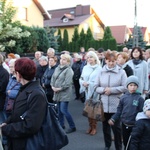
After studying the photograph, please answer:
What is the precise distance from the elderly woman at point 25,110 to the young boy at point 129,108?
1833 millimetres

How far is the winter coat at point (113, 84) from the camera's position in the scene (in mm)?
4965

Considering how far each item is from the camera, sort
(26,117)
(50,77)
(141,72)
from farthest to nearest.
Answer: (50,77), (141,72), (26,117)

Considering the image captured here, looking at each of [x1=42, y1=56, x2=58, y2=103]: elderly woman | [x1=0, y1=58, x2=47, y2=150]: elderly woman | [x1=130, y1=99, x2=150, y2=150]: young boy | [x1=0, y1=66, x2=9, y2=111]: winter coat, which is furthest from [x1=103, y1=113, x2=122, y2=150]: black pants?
[x1=0, y1=58, x2=47, y2=150]: elderly woman

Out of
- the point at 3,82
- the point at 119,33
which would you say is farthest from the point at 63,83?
the point at 119,33

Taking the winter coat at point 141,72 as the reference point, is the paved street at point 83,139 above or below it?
below

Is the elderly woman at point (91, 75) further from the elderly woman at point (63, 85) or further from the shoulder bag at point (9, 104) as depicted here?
the shoulder bag at point (9, 104)

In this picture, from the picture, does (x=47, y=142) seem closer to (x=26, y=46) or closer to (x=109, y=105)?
(x=109, y=105)

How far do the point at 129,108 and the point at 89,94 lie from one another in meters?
1.99

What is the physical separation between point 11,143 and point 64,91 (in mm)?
3459

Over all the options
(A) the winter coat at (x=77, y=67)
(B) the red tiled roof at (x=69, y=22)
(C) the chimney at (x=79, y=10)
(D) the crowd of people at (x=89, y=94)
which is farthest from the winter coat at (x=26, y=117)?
(C) the chimney at (x=79, y=10)

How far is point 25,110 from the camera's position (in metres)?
2.83

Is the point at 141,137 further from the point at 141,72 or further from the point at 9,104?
the point at 141,72

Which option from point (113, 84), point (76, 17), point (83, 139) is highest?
point (76, 17)

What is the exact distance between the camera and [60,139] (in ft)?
9.68
